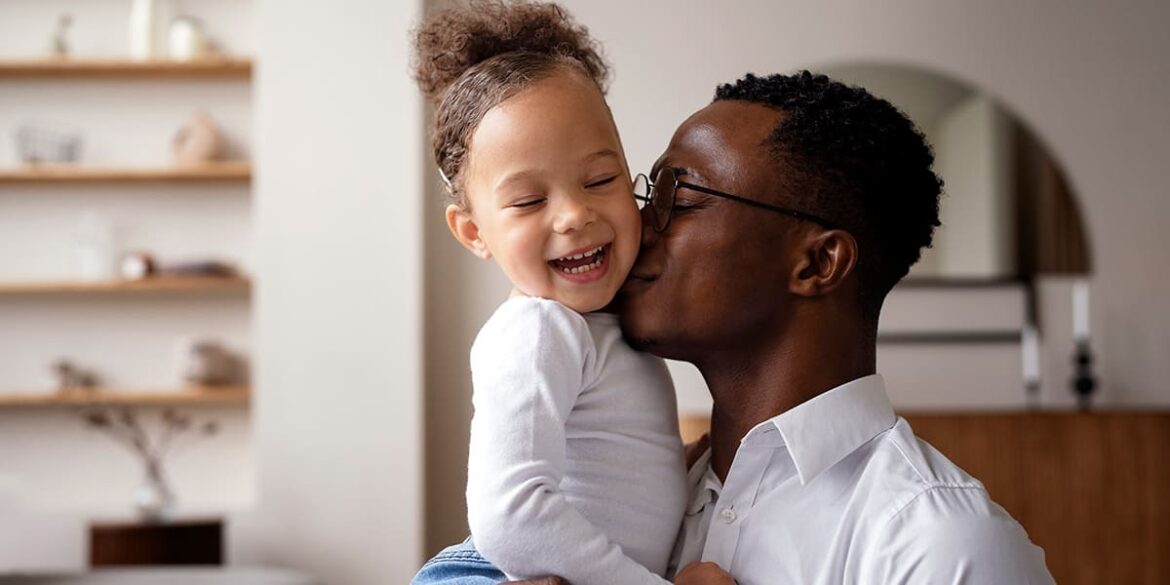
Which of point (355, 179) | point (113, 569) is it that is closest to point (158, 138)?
point (355, 179)

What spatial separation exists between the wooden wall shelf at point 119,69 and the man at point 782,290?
3867 millimetres

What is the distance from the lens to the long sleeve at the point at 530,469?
1279 mm

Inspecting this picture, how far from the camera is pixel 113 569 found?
420cm

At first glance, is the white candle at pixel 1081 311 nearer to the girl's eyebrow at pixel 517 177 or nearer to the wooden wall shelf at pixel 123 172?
the wooden wall shelf at pixel 123 172

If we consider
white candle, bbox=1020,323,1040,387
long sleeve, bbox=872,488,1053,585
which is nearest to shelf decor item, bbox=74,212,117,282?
white candle, bbox=1020,323,1040,387

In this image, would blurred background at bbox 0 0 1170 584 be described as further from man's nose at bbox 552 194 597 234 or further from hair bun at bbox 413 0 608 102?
man's nose at bbox 552 194 597 234

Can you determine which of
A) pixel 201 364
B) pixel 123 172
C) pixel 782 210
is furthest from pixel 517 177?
pixel 123 172

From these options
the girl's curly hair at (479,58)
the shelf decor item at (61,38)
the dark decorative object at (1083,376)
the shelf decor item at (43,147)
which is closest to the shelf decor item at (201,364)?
the shelf decor item at (43,147)

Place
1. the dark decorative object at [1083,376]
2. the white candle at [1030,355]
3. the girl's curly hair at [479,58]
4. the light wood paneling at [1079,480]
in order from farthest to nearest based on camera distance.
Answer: the white candle at [1030,355]
the dark decorative object at [1083,376]
the light wood paneling at [1079,480]
the girl's curly hair at [479,58]

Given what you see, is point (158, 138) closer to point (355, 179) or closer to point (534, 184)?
point (355, 179)

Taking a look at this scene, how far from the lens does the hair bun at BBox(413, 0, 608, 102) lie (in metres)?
1.58

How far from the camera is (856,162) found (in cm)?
148

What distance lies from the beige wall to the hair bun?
3.23 meters

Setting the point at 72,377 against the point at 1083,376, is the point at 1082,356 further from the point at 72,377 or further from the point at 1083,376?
the point at 72,377
